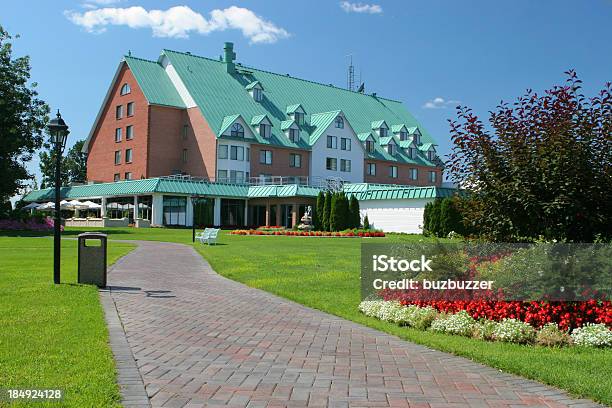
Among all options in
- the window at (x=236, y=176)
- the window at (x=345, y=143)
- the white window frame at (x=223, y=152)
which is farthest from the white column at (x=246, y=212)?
the window at (x=345, y=143)

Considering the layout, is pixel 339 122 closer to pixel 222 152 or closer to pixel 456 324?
pixel 222 152

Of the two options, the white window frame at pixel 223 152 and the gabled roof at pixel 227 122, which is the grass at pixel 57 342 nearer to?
the white window frame at pixel 223 152

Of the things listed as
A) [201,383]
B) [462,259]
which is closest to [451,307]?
[462,259]

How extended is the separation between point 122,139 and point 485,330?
58.4m

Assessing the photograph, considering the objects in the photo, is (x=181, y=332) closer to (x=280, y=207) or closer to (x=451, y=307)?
(x=451, y=307)

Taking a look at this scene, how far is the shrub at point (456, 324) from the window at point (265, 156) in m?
53.3

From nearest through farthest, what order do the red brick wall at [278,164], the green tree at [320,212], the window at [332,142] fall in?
1. the green tree at [320,212]
2. the red brick wall at [278,164]
3. the window at [332,142]

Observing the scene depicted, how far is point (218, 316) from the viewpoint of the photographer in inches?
390

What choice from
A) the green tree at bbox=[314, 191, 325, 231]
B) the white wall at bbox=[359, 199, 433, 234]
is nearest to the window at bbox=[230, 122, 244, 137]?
the green tree at bbox=[314, 191, 325, 231]

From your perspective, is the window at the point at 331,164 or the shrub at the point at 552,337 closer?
the shrub at the point at 552,337

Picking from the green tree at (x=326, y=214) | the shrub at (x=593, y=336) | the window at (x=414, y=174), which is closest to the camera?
the shrub at (x=593, y=336)

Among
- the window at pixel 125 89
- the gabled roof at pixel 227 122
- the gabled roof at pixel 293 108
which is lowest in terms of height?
the gabled roof at pixel 227 122

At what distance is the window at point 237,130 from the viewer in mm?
59069

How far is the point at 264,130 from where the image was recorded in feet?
202
